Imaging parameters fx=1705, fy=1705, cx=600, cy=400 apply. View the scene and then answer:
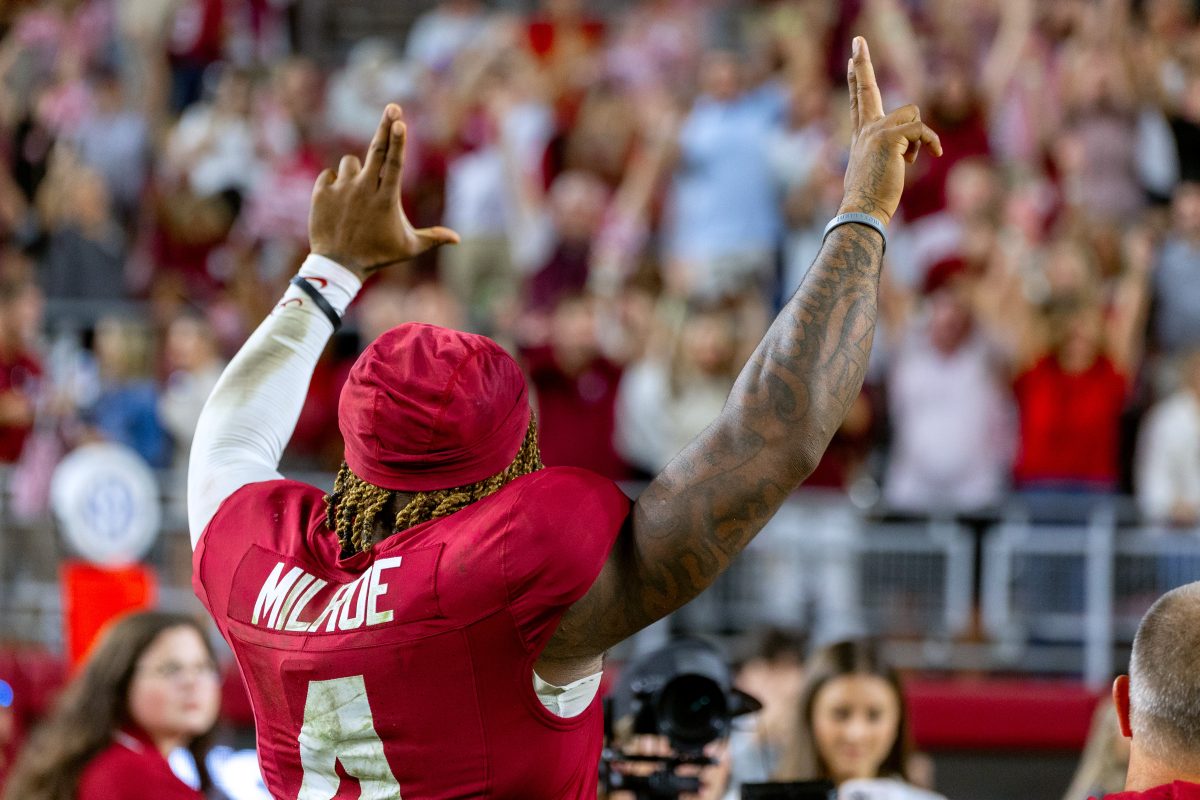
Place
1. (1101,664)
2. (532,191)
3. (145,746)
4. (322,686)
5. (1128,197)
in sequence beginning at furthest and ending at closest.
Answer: (532,191), (1128,197), (1101,664), (145,746), (322,686)

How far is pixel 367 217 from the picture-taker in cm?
312

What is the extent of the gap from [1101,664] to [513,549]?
665 cm

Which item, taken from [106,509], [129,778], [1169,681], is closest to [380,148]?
[1169,681]

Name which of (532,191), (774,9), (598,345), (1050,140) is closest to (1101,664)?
(598,345)

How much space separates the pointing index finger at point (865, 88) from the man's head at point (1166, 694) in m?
0.82

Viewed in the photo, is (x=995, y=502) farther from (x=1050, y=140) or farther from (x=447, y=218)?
(x=447, y=218)

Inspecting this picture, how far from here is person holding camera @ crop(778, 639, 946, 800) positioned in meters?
4.77

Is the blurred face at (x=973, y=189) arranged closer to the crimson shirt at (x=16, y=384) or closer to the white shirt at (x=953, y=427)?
the white shirt at (x=953, y=427)

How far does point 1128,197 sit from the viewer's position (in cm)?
1012

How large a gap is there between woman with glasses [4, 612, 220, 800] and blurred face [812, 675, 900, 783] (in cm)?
173

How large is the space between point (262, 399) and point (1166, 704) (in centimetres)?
156

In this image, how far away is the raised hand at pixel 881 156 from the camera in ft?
7.70

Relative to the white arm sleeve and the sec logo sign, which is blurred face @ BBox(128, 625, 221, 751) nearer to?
the white arm sleeve

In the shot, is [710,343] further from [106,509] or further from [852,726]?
[852,726]
